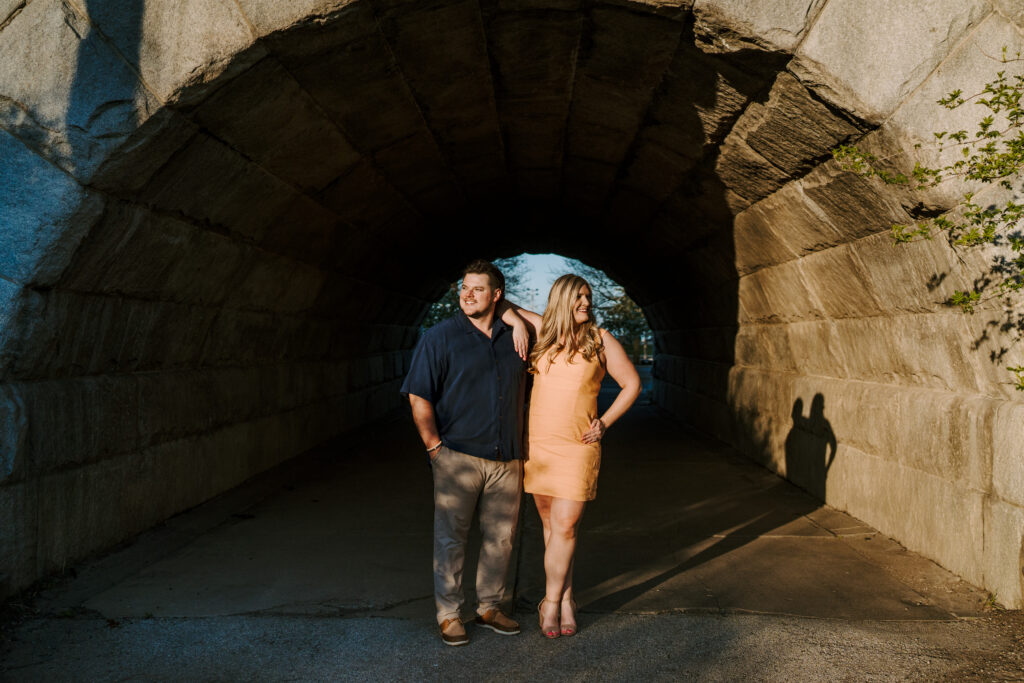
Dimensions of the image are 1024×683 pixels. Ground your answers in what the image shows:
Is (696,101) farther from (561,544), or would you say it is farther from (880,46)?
(561,544)

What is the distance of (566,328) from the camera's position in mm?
4449

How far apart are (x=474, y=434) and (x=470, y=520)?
446 mm

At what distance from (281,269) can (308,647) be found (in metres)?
4.75

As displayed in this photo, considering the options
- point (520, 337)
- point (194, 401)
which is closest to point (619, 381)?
point (520, 337)

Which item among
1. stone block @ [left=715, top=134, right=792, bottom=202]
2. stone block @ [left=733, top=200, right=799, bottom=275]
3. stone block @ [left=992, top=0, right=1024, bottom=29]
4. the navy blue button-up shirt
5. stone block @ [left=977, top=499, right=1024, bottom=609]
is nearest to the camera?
stone block @ [left=992, top=0, right=1024, bottom=29]

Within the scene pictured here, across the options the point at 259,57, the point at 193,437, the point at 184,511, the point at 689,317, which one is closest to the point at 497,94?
the point at 259,57

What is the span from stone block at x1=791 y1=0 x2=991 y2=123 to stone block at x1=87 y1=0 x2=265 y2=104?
10.4 feet

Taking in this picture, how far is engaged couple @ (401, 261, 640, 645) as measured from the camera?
4.41 metres

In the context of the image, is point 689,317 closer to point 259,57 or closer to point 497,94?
point 497,94

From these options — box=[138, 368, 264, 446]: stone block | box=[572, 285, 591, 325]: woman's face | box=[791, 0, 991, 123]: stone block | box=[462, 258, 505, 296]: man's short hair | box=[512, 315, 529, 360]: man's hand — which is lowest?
box=[138, 368, 264, 446]: stone block

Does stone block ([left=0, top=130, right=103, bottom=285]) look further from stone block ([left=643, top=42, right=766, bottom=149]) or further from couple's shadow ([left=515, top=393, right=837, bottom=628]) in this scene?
stone block ([left=643, top=42, right=766, bottom=149])

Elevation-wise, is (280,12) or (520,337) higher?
(280,12)

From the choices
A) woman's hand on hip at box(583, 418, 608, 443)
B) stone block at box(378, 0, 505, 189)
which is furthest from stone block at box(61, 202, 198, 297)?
woman's hand on hip at box(583, 418, 608, 443)

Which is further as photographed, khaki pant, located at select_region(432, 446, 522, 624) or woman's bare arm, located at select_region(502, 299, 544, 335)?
woman's bare arm, located at select_region(502, 299, 544, 335)
